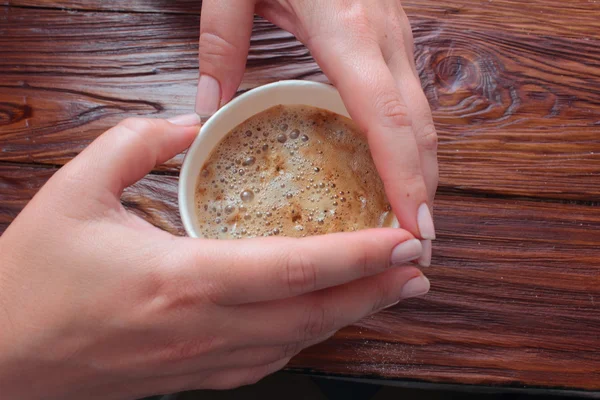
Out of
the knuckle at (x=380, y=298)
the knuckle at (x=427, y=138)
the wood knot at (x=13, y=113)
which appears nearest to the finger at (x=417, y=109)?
the knuckle at (x=427, y=138)

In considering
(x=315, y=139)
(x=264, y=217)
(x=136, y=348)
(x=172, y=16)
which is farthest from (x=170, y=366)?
(x=172, y=16)

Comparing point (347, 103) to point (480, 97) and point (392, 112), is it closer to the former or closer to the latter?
point (392, 112)

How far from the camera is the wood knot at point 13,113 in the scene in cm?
73

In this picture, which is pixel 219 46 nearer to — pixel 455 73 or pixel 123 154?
pixel 123 154

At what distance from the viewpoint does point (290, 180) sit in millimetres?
558

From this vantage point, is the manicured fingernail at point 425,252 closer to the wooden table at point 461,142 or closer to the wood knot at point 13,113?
the wooden table at point 461,142

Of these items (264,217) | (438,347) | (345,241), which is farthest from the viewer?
(438,347)

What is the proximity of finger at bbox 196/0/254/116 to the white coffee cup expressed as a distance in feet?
0.17

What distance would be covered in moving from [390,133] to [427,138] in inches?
2.7

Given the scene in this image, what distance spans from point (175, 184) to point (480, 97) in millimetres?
450

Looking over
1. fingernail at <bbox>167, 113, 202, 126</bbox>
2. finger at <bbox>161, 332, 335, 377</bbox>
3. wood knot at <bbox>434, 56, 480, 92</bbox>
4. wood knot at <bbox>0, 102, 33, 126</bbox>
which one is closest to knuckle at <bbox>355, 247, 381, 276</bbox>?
finger at <bbox>161, 332, 335, 377</bbox>

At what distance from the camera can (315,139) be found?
573mm

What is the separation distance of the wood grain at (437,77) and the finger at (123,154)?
7.6 inches

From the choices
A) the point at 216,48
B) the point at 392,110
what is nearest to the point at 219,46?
the point at 216,48
